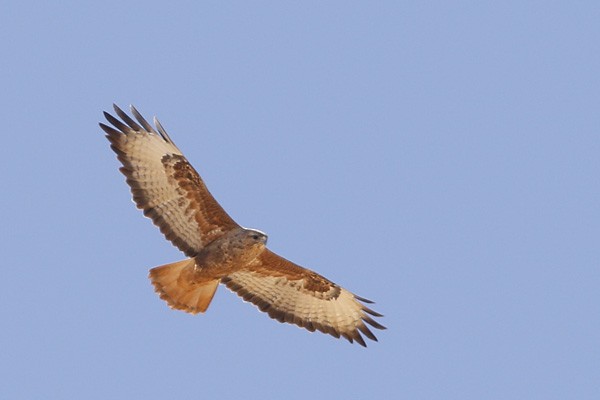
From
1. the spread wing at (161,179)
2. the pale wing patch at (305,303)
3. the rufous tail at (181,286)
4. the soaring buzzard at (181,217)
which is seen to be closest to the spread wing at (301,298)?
the pale wing patch at (305,303)

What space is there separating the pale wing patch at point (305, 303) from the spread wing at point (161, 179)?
3.96 ft

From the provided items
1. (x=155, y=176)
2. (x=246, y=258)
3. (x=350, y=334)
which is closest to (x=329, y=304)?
(x=350, y=334)

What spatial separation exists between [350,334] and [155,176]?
351cm

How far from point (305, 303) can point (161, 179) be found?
2.71 metres

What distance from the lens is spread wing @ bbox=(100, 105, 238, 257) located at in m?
13.7

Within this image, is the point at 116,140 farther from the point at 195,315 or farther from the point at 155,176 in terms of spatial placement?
the point at 195,315

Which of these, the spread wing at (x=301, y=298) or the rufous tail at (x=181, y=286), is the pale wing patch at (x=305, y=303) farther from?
the rufous tail at (x=181, y=286)

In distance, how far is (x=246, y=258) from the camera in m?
13.7

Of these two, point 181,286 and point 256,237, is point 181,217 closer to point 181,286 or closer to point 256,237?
point 181,286

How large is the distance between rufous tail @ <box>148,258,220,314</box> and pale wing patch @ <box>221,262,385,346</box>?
0.81 metres

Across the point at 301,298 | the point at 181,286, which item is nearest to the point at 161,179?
the point at 181,286

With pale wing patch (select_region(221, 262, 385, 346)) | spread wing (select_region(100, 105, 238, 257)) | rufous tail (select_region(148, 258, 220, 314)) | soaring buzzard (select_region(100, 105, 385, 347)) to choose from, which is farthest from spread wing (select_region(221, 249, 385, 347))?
spread wing (select_region(100, 105, 238, 257))

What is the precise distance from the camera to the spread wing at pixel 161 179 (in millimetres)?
13727

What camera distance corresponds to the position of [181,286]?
547 inches
